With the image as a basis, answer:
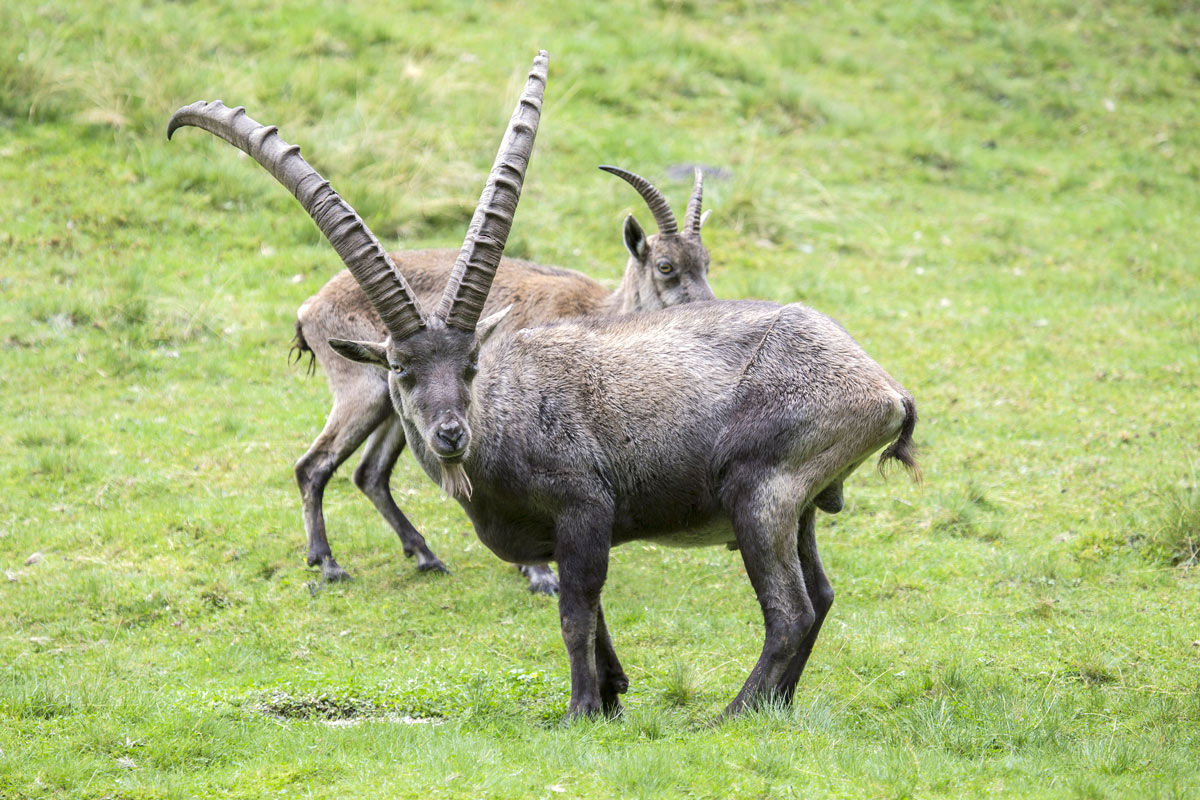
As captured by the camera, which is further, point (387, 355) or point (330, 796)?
point (387, 355)

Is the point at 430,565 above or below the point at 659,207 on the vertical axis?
below

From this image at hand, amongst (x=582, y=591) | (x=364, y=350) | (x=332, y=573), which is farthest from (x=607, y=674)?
(x=332, y=573)

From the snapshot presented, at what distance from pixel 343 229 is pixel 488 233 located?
78cm

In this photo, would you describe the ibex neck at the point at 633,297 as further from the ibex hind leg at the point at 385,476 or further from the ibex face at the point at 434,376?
the ibex face at the point at 434,376

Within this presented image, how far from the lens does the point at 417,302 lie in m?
6.28

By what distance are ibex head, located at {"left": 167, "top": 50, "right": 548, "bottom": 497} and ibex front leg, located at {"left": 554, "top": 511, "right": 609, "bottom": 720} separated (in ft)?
2.05

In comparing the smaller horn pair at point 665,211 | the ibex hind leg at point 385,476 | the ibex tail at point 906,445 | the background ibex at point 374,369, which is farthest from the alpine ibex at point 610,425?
the smaller horn pair at point 665,211

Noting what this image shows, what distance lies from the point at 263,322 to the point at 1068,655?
8.77 m

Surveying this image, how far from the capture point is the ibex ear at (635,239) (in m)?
10.4

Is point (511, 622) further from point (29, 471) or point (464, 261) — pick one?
point (29, 471)

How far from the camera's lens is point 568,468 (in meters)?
6.55

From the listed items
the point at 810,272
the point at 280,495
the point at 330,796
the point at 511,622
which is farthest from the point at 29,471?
the point at 810,272

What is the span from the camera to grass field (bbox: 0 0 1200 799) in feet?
20.0

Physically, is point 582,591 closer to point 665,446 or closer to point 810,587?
point 665,446
